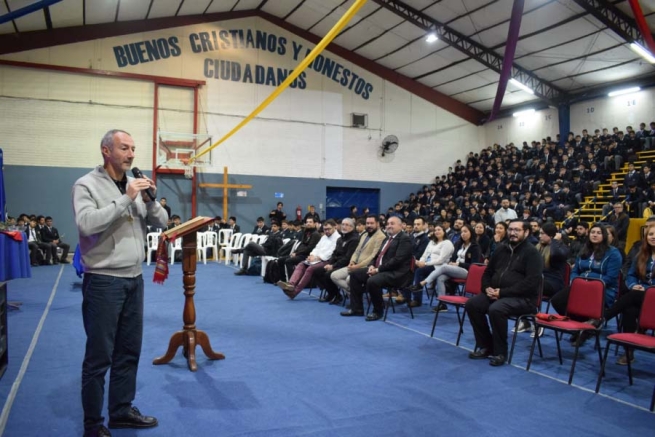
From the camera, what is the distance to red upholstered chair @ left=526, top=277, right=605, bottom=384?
3545 mm

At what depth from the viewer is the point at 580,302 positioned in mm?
3877

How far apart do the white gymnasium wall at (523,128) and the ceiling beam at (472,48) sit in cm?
95

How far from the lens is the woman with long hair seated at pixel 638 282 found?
403 cm

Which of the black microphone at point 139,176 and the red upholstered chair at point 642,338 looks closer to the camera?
the black microphone at point 139,176

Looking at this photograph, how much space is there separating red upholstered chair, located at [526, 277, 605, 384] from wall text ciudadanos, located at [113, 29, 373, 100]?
40.7 ft

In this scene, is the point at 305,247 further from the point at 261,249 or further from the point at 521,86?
the point at 521,86

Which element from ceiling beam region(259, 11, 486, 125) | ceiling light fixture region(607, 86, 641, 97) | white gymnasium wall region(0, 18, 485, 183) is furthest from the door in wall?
ceiling light fixture region(607, 86, 641, 97)

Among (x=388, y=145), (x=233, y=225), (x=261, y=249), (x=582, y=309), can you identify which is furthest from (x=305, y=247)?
(x=388, y=145)

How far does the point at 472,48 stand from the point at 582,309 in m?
11.1

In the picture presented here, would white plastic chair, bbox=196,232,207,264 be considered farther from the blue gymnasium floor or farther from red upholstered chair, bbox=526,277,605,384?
red upholstered chair, bbox=526,277,605,384

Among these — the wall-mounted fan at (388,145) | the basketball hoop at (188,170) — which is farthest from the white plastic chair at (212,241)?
the wall-mounted fan at (388,145)

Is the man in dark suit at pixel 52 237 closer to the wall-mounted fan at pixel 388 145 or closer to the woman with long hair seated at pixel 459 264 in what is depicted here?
the woman with long hair seated at pixel 459 264

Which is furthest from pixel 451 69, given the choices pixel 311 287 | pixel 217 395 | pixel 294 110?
pixel 217 395

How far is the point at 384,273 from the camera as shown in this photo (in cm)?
552
